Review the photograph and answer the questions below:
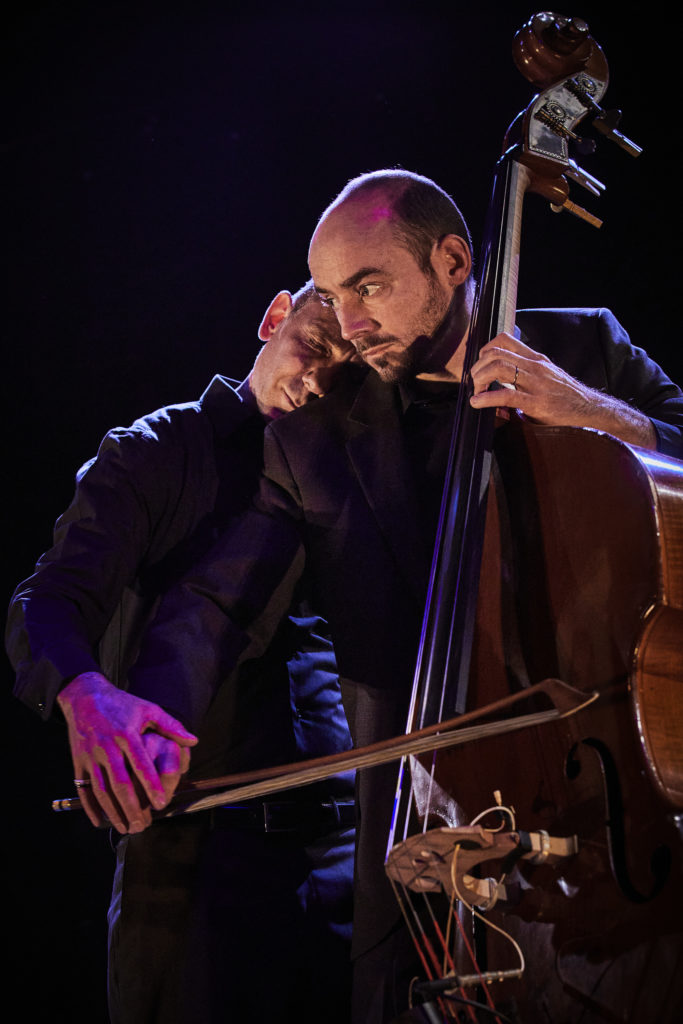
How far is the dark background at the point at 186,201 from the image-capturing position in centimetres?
255

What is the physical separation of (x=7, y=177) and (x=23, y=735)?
174 centimetres

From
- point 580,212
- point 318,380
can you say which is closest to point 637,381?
point 580,212

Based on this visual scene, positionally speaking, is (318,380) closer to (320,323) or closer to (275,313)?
(320,323)

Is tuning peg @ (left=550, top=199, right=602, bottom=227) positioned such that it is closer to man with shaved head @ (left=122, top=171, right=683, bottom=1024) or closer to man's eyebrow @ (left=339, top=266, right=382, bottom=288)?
man with shaved head @ (left=122, top=171, right=683, bottom=1024)

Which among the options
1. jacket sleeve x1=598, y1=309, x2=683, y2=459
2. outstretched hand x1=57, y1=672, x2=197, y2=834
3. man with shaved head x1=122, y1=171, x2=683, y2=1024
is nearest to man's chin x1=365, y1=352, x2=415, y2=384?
man with shaved head x1=122, y1=171, x2=683, y2=1024

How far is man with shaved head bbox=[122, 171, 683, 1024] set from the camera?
1.35 meters

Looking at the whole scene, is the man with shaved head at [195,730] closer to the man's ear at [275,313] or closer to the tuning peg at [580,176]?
the man's ear at [275,313]

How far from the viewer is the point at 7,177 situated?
2639 millimetres

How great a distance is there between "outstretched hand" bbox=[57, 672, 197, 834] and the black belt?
50cm

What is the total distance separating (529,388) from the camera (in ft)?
4.31

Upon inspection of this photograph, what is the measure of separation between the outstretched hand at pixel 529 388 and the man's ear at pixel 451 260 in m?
0.71

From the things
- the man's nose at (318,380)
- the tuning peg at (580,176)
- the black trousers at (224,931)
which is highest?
the tuning peg at (580,176)

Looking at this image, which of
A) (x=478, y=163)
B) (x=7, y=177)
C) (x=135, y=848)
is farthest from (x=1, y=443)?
(x=478, y=163)

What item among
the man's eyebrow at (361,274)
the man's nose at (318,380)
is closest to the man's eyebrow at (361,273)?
the man's eyebrow at (361,274)
